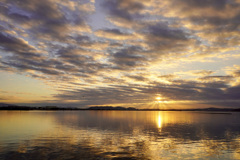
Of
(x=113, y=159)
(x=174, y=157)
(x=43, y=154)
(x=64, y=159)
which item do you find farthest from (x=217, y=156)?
(x=43, y=154)

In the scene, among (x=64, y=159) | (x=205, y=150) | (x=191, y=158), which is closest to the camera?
(x=64, y=159)

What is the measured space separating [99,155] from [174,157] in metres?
11.8

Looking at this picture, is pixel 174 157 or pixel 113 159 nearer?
pixel 113 159

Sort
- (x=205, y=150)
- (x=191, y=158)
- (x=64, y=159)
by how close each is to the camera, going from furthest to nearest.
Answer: (x=205, y=150) → (x=191, y=158) → (x=64, y=159)

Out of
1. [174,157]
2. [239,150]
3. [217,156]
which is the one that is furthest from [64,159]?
[239,150]

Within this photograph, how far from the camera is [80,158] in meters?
27.4

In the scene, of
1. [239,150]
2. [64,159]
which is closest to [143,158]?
[64,159]

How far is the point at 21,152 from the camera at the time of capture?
3070cm

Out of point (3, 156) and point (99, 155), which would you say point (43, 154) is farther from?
point (99, 155)

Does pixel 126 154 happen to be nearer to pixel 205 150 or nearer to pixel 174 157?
pixel 174 157

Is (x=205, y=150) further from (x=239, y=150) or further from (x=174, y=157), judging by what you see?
(x=174, y=157)

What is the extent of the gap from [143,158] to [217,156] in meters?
12.5

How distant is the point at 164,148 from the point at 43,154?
21.4m

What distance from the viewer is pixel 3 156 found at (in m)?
27.9
